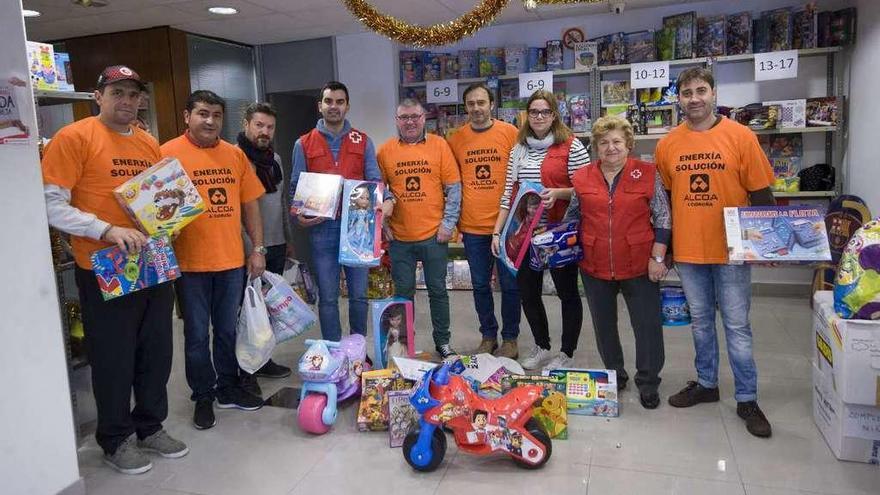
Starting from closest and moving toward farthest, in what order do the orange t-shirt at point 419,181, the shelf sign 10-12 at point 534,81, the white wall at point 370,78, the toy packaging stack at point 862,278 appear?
1. the toy packaging stack at point 862,278
2. the orange t-shirt at point 419,181
3. the shelf sign 10-12 at point 534,81
4. the white wall at point 370,78

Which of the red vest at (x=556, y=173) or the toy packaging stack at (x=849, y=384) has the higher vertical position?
the red vest at (x=556, y=173)

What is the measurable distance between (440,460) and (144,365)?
1318 mm

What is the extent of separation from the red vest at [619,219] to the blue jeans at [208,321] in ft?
5.53

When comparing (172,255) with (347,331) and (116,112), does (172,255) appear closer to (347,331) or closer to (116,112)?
(116,112)

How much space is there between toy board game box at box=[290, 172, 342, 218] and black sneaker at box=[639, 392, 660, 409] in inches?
70.1

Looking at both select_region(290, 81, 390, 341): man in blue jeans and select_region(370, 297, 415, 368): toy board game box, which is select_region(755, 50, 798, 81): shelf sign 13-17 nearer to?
select_region(290, 81, 390, 341): man in blue jeans

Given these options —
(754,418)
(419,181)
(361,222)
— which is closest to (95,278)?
(361,222)

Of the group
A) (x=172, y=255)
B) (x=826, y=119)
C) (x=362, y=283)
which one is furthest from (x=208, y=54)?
(x=826, y=119)

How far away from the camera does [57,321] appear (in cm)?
229

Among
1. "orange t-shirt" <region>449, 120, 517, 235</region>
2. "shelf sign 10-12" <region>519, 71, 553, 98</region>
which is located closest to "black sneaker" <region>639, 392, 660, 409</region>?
"orange t-shirt" <region>449, 120, 517, 235</region>

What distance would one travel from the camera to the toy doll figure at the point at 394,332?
344 cm

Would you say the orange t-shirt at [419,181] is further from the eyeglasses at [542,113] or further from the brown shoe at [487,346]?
the brown shoe at [487,346]

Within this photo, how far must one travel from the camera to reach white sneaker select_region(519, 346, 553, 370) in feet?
11.7

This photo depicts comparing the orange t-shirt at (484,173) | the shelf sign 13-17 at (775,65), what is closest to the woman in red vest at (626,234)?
the orange t-shirt at (484,173)
